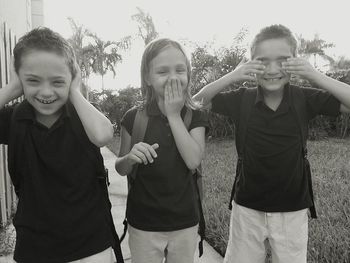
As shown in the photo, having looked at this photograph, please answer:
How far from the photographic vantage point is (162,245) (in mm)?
1911

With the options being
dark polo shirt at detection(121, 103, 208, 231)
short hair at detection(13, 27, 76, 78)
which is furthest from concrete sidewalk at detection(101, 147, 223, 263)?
short hair at detection(13, 27, 76, 78)

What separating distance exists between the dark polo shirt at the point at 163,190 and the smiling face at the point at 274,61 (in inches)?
16.5

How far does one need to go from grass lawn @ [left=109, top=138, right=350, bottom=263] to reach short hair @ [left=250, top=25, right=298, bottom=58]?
1504 millimetres

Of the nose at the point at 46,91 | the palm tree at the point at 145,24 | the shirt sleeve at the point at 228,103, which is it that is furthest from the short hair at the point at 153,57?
the palm tree at the point at 145,24

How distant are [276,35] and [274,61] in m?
0.15

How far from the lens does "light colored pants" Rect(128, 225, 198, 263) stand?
1.90m

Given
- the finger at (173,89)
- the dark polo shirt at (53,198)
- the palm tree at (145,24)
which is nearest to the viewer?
the dark polo shirt at (53,198)

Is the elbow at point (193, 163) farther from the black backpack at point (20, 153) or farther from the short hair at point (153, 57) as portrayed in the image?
the black backpack at point (20, 153)

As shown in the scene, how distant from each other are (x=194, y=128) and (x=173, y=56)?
1.22 ft

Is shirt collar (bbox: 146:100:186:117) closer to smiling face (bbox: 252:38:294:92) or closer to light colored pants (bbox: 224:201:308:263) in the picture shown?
smiling face (bbox: 252:38:294:92)

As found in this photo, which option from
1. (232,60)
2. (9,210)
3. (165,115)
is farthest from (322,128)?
(165,115)

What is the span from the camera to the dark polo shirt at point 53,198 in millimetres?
1613

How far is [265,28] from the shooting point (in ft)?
7.07

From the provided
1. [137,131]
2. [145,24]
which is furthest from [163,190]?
[145,24]
